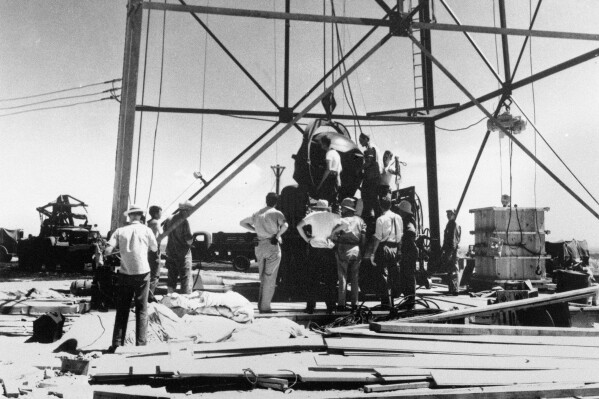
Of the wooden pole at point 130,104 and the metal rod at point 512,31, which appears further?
the metal rod at point 512,31

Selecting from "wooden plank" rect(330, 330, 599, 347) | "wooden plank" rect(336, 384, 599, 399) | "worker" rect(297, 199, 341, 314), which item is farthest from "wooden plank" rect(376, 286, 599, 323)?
"worker" rect(297, 199, 341, 314)

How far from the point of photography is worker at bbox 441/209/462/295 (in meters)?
12.2

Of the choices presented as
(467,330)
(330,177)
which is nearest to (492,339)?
(467,330)

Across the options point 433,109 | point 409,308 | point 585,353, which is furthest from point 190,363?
point 433,109

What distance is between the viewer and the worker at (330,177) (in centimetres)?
1102

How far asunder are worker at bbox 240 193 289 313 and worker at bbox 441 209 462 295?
18.5ft

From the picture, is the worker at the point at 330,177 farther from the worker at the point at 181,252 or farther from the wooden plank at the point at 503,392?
the wooden plank at the point at 503,392

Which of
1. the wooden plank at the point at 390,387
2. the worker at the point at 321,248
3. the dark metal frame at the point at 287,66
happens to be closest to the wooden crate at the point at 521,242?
the dark metal frame at the point at 287,66

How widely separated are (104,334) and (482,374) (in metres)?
5.19

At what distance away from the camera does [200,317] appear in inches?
291

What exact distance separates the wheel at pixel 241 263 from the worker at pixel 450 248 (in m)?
10.4

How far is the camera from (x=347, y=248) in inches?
359

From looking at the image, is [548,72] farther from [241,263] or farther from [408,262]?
[241,263]

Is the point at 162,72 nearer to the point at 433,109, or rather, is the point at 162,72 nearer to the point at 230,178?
A: the point at 230,178
